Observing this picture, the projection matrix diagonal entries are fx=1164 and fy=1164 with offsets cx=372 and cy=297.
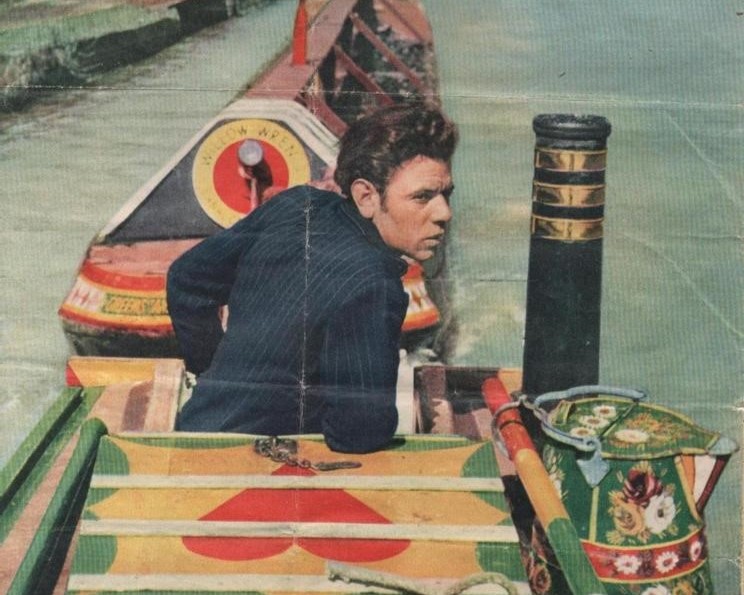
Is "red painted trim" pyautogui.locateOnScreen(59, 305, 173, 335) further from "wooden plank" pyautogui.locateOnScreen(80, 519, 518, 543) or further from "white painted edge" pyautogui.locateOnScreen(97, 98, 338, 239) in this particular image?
→ "wooden plank" pyautogui.locateOnScreen(80, 519, 518, 543)

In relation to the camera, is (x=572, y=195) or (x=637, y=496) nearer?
(x=637, y=496)

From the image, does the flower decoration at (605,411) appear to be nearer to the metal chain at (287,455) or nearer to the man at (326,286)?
the man at (326,286)

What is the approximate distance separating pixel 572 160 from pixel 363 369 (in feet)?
2.50

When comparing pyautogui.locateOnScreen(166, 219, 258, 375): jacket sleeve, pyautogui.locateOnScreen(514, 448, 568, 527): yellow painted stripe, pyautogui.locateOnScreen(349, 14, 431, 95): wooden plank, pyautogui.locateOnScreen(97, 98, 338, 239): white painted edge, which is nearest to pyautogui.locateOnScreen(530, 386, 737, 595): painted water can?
pyautogui.locateOnScreen(514, 448, 568, 527): yellow painted stripe

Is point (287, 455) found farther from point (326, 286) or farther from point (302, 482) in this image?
point (326, 286)

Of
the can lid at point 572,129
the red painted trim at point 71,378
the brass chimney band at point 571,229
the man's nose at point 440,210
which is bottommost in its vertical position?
the red painted trim at point 71,378

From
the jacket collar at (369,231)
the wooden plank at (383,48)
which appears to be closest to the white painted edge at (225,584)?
the jacket collar at (369,231)

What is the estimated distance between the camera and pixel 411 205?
9.87 feet

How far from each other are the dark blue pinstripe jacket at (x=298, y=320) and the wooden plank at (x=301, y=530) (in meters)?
0.31

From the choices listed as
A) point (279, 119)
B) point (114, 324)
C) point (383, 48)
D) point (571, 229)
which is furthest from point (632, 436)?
point (383, 48)

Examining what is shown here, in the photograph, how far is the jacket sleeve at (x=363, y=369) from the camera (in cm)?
279

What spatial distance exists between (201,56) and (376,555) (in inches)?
63.7

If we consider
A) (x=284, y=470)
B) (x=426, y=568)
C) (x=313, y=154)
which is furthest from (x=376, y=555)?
(x=313, y=154)

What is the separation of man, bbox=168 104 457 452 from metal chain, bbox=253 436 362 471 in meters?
0.11
